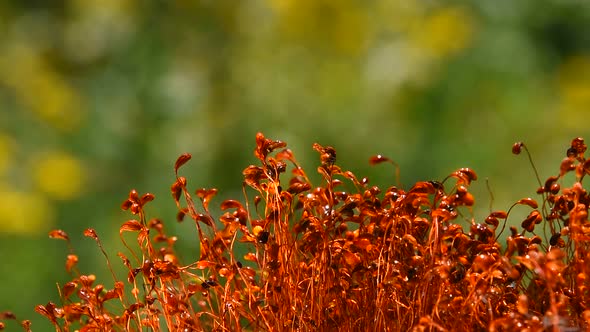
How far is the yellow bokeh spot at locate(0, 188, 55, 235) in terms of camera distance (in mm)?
4301

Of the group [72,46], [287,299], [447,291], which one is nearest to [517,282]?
[447,291]

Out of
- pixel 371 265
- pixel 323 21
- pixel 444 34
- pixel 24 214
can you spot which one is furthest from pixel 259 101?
pixel 371 265

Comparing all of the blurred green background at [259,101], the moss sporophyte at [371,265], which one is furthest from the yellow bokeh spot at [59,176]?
the moss sporophyte at [371,265]

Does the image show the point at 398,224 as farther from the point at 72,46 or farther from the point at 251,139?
the point at 72,46

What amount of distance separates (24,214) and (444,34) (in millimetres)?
1878

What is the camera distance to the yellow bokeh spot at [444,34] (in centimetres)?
435

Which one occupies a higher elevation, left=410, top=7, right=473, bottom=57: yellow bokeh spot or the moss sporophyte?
left=410, top=7, right=473, bottom=57: yellow bokeh spot

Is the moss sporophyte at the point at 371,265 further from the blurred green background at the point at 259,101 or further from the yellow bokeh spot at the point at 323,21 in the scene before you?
the yellow bokeh spot at the point at 323,21

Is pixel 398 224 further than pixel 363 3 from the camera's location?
No

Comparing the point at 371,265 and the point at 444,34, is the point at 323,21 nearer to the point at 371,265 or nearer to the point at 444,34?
the point at 444,34

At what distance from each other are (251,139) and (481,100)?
0.98 meters

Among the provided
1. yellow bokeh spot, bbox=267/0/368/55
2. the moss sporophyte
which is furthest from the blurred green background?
the moss sporophyte

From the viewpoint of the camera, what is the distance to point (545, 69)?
4738mm

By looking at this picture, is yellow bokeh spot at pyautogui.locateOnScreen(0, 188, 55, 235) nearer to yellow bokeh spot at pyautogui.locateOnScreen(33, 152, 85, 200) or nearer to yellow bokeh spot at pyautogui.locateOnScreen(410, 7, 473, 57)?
yellow bokeh spot at pyautogui.locateOnScreen(33, 152, 85, 200)
